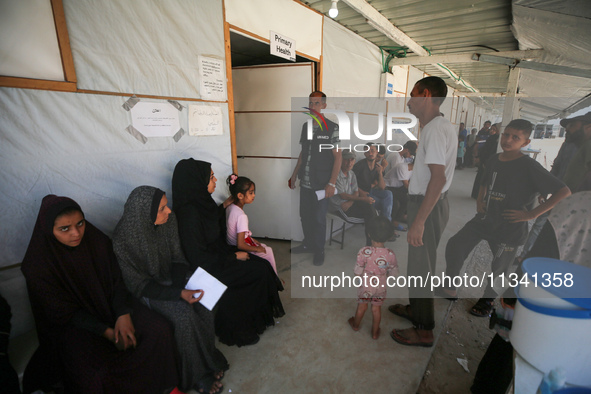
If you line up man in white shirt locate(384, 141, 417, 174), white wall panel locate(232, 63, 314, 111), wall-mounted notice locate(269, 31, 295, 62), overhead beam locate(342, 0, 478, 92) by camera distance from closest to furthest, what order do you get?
wall-mounted notice locate(269, 31, 295, 62), overhead beam locate(342, 0, 478, 92), white wall panel locate(232, 63, 314, 111), man in white shirt locate(384, 141, 417, 174)

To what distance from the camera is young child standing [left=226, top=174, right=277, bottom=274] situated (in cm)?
223

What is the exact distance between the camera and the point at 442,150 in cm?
170

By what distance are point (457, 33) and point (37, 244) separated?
4906mm

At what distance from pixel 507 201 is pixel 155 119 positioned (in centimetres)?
250

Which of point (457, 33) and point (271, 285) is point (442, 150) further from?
point (457, 33)

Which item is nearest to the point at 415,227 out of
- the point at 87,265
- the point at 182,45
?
the point at 87,265

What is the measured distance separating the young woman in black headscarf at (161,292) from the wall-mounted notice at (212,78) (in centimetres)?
96

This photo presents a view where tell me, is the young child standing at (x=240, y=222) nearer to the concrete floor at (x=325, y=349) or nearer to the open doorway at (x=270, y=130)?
the concrete floor at (x=325, y=349)

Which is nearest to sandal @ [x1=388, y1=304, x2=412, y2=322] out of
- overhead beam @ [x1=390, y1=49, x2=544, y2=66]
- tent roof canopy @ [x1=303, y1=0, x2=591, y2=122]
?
tent roof canopy @ [x1=303, y1=0, x2=591, y2=122]

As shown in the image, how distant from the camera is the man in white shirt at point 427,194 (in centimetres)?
172

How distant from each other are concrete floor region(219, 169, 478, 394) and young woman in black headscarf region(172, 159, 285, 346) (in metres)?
0.15

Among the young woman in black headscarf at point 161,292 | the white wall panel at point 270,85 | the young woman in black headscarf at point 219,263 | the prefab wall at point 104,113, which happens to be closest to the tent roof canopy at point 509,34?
the white wall panel at point 270,85

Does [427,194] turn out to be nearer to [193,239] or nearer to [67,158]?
[193,239]

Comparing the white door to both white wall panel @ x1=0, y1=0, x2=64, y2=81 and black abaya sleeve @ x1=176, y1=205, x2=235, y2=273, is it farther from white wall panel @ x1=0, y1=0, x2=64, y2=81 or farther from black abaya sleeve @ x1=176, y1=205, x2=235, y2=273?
white wall panel @ x1=0, y1=0, x2=64, y2=81
